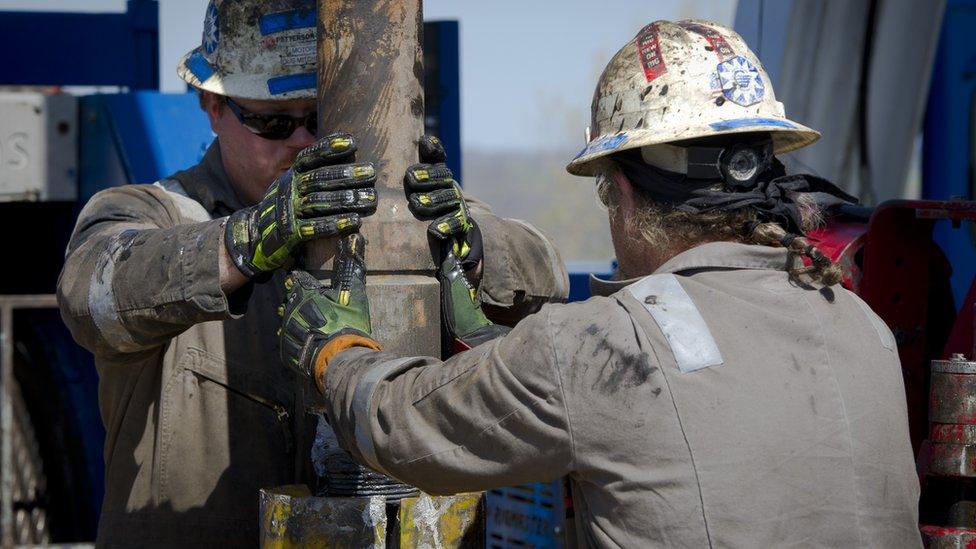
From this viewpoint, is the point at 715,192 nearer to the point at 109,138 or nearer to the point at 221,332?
the point at 221,332

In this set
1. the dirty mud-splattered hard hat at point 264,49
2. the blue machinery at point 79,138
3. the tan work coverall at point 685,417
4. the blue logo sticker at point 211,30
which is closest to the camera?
the tan work coverall at point 685,417

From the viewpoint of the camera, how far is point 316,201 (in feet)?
7.99

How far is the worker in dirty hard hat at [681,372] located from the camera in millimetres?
2035

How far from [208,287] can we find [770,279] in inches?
46.6

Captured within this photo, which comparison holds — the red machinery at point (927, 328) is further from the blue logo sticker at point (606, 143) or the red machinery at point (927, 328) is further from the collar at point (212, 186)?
the collar at point (212, 186)

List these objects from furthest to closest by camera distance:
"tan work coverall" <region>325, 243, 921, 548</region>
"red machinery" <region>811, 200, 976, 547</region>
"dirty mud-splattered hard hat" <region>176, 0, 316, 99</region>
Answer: "dirty mud-splattered hard hat" <region>176, 0, 316, 99</region> < "red machinery" <region>811, 200, 976, 547</region> < "tan work coverall" <region>325, 243, 921, 548</region>

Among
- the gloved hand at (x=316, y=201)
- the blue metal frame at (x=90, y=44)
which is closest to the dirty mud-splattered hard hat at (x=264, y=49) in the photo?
the gloved hand at (x=316, y=201)

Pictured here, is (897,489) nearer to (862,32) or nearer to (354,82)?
(354,82)

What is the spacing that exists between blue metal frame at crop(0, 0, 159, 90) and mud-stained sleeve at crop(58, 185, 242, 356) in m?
2.75

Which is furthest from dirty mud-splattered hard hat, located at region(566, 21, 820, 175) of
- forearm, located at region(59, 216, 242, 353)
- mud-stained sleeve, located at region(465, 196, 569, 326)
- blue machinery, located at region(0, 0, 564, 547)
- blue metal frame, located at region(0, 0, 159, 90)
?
blue metal frame, located at region(0, 0, 159, 90)

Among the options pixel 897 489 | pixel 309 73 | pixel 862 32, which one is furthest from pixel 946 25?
pixel 897 489

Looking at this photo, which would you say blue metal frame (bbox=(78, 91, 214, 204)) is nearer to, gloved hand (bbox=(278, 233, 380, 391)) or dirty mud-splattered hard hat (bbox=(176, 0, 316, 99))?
dirty mud-splattered hard hat (bbox=(176, 0, 316, 99))

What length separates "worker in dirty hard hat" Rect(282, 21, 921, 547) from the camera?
2.04 m

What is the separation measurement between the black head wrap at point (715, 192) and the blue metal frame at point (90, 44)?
11.7ft
